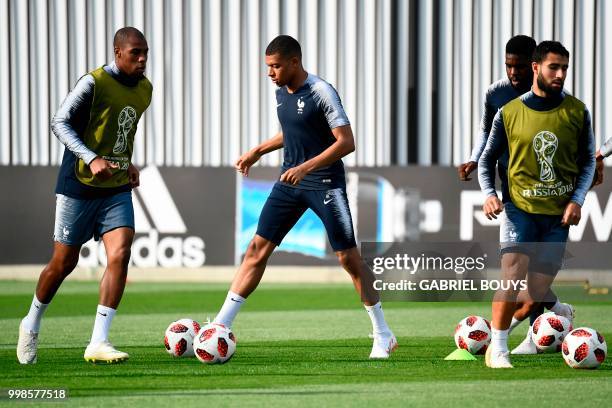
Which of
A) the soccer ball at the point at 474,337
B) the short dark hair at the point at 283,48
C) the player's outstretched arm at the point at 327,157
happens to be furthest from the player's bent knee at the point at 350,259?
the short dark hair at the point at 283,48

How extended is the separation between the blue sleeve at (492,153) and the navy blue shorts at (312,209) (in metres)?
1.00

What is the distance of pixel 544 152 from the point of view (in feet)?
25.4

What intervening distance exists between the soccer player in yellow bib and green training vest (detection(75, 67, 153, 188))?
2.39 metres

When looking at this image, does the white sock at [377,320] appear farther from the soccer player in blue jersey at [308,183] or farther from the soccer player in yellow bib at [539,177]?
the soccer player in yellow bib at [539,177]

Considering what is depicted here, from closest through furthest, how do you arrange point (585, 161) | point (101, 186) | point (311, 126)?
point (585, 161)
point (101, 186)
point (311, 126)

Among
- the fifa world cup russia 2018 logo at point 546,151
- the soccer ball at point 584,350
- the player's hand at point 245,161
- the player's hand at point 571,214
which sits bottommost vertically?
the soccer ball at point 584,350

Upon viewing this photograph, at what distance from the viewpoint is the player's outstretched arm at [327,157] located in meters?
8.10

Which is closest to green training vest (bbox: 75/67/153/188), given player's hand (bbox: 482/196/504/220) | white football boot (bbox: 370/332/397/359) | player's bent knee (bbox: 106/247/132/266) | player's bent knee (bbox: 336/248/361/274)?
player's bent knee (bbox: 106/247/132/266)

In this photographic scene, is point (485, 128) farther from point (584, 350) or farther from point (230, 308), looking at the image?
point (230, 308)

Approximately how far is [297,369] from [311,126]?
1.66 meters

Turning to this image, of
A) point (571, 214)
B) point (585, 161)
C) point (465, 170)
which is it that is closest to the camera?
point (571, 214)

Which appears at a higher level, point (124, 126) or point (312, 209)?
point (124, 126)

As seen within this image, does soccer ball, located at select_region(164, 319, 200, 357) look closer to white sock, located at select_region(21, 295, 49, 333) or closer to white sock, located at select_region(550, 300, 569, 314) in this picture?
white sock, located at select_region(21, 295, 49, 333)

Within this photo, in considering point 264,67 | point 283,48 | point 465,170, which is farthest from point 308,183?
point 264,67
